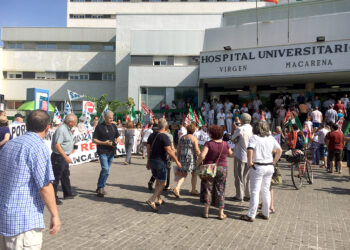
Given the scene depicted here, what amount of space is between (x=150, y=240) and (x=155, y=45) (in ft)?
80.9

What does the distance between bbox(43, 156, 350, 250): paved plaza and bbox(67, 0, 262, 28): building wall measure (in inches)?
1641

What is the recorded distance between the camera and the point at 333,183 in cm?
991

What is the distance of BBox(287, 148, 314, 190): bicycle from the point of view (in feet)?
29.0

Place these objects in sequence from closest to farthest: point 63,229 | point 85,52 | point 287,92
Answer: point 63,229 → point 287,92 → point 85,52

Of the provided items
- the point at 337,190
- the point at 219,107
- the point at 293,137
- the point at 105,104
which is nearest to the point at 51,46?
the point at 105,104

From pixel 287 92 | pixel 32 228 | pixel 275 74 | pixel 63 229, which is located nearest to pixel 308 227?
pixel 63 229

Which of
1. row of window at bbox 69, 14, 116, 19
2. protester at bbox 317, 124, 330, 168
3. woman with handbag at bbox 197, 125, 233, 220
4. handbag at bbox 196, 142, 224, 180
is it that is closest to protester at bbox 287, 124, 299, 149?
protester at bbox 317, 124, 330, 168

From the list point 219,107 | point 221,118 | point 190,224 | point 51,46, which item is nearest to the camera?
point 190,224

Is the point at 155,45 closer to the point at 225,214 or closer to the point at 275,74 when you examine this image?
the point at 275,74

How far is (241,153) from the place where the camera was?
282 inches

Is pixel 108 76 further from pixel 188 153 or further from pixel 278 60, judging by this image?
pixel 188 153

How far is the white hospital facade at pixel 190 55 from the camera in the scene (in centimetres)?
2086

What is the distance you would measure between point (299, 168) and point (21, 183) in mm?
8205

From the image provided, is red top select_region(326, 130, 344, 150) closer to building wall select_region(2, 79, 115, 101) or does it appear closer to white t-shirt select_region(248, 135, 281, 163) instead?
white t-shirt select_region(248, 135, 281, 163)
